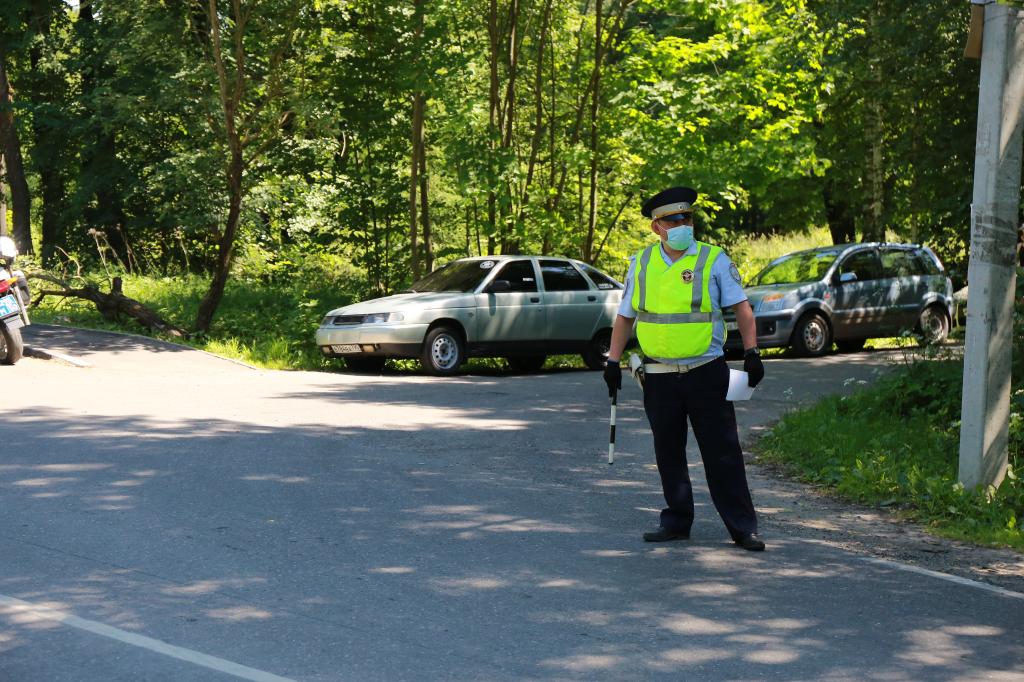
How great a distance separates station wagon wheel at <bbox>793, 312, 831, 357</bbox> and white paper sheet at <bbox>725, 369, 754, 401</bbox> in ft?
45.1

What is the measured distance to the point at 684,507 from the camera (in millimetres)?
7285

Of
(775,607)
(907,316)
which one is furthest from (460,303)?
(775,607)

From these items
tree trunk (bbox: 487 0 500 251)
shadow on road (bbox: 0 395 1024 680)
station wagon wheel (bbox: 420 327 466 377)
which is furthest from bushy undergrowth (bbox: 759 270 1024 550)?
tree trunk (bbox: 487 0 500 251)

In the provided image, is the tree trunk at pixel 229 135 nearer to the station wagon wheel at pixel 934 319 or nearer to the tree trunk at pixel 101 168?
the tree trunk at pixel 101 168

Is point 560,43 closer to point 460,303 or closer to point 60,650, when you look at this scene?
point 460,303

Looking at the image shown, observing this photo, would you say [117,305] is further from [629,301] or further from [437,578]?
[437,578]

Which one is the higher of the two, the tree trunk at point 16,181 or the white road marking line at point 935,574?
the tree trunk at point 16,181

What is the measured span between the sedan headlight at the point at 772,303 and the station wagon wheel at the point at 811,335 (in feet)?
1.43

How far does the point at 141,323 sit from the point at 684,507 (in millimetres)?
14549

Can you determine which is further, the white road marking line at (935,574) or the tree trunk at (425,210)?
the tree trunk at (425,210)

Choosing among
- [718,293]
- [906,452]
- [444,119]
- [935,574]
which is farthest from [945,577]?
[444,119]

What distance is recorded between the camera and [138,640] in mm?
5125

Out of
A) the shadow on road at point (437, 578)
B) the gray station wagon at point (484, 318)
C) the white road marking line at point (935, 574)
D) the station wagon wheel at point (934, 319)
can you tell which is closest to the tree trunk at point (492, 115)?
the gray station wagon at point (484, 318)

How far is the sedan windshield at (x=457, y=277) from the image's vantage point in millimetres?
18297
